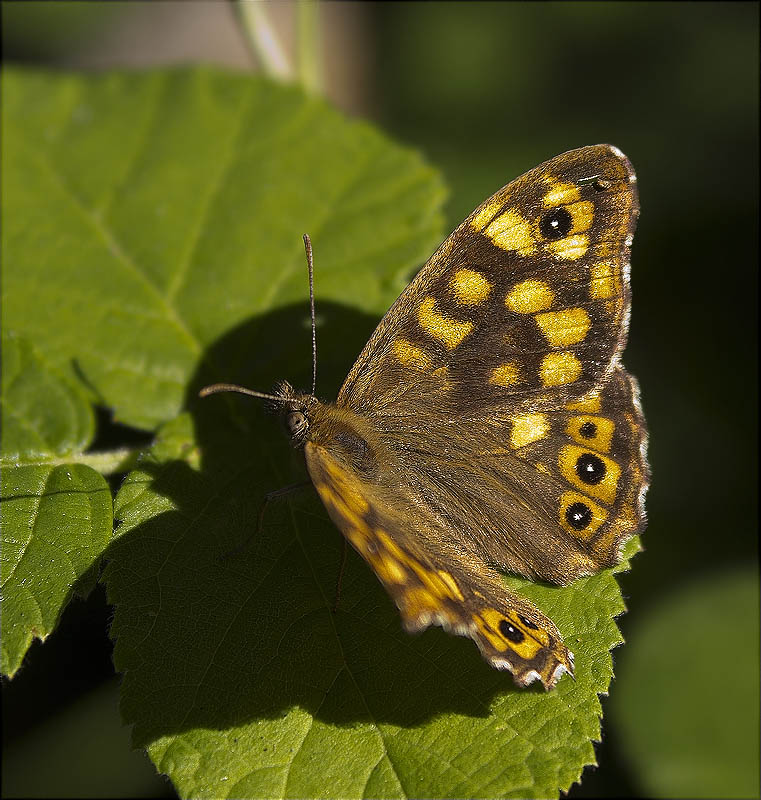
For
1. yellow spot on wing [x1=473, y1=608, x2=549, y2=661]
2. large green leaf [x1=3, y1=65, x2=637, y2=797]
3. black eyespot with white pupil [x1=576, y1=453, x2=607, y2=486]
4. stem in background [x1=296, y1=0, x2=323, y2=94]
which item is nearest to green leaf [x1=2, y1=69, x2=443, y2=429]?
large green leaf [x1=3, y1=65, x2=637, y2=797]

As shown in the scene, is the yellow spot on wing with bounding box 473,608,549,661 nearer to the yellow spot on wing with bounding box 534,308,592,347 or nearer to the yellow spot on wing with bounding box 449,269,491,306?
the yellow spot on wing with bounding box 534,308,592,347

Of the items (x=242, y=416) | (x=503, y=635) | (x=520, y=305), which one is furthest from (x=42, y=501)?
(x=520, y=305)

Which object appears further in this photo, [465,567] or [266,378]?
[266,378]

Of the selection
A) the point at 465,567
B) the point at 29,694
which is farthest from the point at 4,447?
the point at 465,567

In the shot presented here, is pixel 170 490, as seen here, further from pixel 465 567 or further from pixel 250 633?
pixel 465 567

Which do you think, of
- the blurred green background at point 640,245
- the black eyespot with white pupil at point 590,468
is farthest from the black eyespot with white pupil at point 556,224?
the blurred green background at point 640,245

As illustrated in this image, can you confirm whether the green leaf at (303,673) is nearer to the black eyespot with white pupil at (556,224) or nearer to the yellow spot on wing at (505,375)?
the yellow spot on wing at (505,375)
